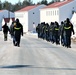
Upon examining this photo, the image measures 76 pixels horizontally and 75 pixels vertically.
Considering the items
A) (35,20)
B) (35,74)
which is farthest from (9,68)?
(35,20)

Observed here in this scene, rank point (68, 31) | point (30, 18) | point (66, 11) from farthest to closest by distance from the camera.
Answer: point (30, 18) → point (66, 11) → point (68, 31)

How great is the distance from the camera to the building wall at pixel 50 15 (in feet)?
318

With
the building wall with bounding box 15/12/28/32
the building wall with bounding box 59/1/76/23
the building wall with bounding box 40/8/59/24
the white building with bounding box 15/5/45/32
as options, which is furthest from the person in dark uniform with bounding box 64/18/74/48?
the building wall with bounding box 15/12/28/32

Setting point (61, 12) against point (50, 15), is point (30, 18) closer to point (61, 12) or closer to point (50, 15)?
point (50, 15)

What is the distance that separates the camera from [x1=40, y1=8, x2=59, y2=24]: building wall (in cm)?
9690

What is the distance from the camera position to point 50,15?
102 meters

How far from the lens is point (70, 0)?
103938 mm

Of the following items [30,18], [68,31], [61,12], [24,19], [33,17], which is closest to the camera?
[68,31]

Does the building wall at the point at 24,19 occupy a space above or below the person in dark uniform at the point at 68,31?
below

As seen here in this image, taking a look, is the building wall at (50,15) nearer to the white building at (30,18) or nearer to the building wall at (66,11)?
the building wall at (66,11)

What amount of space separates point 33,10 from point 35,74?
4240 inches

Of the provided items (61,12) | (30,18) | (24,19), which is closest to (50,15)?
(61,12)

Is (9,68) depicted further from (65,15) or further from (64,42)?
(65,15)

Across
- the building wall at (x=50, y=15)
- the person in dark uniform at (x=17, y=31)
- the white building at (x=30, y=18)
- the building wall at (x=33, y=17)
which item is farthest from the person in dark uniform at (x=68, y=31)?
the building wall at (x=33, y=17)
